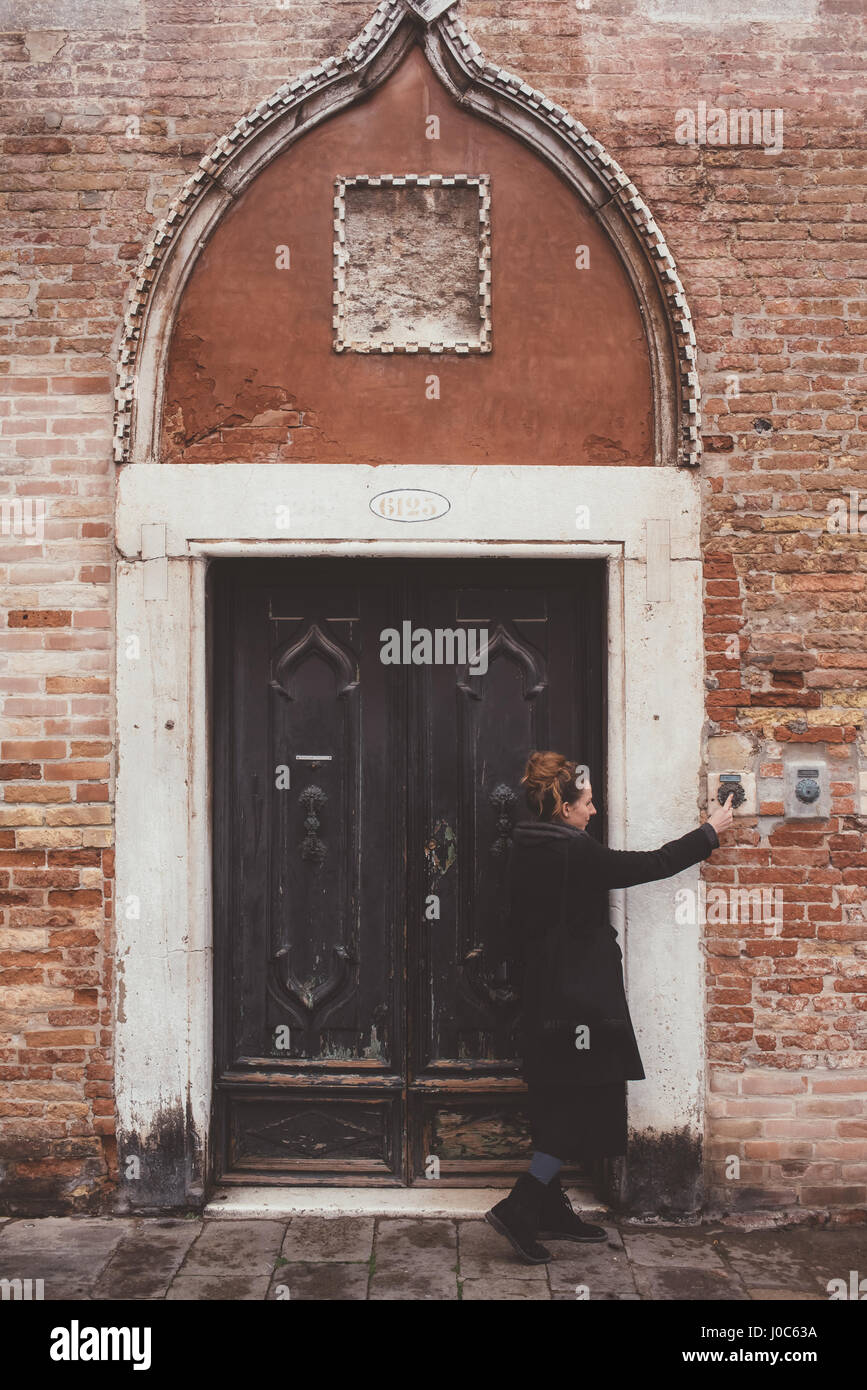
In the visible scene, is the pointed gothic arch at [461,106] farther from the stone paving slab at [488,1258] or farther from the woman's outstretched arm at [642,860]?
the stone paving slab at [488,1258]

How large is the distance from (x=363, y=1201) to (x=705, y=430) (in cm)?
323

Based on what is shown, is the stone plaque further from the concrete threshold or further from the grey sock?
the concrete threshold

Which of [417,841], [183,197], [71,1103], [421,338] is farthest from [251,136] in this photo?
[71,1103]

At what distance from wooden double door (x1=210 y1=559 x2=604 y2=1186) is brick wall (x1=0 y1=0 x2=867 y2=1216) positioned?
510mm

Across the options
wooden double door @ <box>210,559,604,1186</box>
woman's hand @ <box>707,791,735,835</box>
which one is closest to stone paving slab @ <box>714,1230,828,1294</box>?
wooden double door @ <box>210,559,604,1186</box>

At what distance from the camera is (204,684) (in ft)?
13.9

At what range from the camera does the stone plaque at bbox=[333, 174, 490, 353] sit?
430cm

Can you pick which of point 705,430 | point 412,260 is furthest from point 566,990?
point 412,260

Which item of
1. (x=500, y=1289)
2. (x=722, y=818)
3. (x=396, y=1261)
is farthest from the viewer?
(x=722, y=818)

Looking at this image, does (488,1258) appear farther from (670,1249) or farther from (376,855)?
(376,855)

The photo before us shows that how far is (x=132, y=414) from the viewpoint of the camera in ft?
13.9

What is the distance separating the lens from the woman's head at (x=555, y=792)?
12.7 ft

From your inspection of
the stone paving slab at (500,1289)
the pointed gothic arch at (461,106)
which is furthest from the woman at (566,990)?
the pointed gothic arch at (461,106)

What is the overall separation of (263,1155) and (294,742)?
64.7 inches
